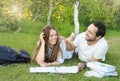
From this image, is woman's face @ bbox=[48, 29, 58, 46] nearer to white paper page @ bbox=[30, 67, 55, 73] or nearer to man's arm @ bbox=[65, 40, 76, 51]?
man's arm @ bbox=[65, 40, 76, 51]

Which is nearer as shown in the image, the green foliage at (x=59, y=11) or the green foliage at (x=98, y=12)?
the green foliage at (x=59, y=11)

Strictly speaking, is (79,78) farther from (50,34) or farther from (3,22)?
(3,22)

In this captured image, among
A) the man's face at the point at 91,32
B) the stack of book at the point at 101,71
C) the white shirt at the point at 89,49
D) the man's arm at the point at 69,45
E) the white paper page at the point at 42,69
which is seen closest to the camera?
the stack of book at the point at 101,71

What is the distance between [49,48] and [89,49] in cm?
83

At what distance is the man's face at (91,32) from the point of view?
23.1 feet

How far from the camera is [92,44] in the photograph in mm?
7348

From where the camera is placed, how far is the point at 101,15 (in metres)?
17.1

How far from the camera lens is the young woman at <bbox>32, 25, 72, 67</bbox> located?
22.7 feet

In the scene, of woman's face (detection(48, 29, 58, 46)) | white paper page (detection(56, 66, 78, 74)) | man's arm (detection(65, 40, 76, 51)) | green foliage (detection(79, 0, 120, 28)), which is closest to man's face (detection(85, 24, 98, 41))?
man's arm (detection(65, 40, 76, 51))

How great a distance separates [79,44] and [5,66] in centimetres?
167

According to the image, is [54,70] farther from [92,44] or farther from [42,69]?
[92,44]

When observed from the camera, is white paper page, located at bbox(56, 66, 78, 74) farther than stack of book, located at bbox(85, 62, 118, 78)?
Yes

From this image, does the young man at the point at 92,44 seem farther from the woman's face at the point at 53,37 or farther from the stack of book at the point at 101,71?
the stack of book at the point at 101,71

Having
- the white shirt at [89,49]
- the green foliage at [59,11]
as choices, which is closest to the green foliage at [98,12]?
the green foliage at [59,11]
